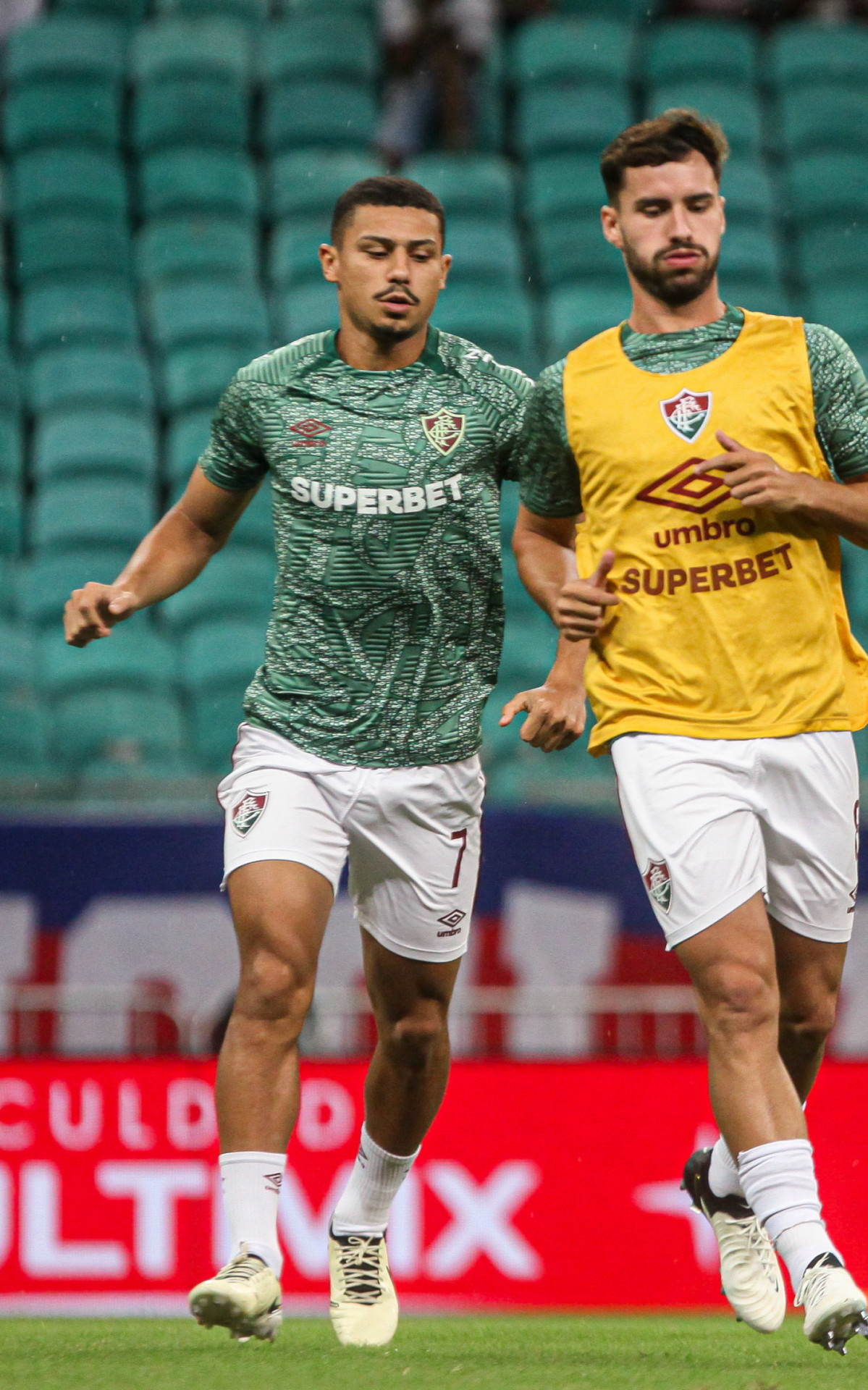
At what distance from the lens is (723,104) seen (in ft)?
48.5

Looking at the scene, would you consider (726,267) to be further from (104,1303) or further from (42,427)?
(104,1303)

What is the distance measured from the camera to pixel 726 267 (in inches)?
535

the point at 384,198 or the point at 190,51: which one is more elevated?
the point at 190,51

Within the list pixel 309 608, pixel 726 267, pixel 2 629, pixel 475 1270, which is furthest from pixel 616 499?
pixel 726 267

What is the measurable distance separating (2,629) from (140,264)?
399cm

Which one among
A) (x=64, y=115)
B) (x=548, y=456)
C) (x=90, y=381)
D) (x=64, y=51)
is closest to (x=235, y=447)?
(x=548, y=456)

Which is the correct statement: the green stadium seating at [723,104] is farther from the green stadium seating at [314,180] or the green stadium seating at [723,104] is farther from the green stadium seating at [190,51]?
the green stadium seating at [190,51]

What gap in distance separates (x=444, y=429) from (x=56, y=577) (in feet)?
22.0

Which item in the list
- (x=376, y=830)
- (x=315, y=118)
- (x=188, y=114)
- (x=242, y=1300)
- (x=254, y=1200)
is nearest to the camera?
(x=242, y=1300)

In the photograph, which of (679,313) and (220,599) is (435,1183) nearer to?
(679,313)

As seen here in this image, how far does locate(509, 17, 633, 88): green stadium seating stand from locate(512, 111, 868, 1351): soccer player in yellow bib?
10861 mm

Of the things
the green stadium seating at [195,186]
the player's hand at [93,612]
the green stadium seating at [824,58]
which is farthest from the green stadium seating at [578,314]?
the player's hand at [93,612]

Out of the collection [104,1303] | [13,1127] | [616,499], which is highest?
[616,499]

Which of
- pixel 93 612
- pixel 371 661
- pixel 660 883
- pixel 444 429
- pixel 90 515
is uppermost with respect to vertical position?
pixel 90 515
